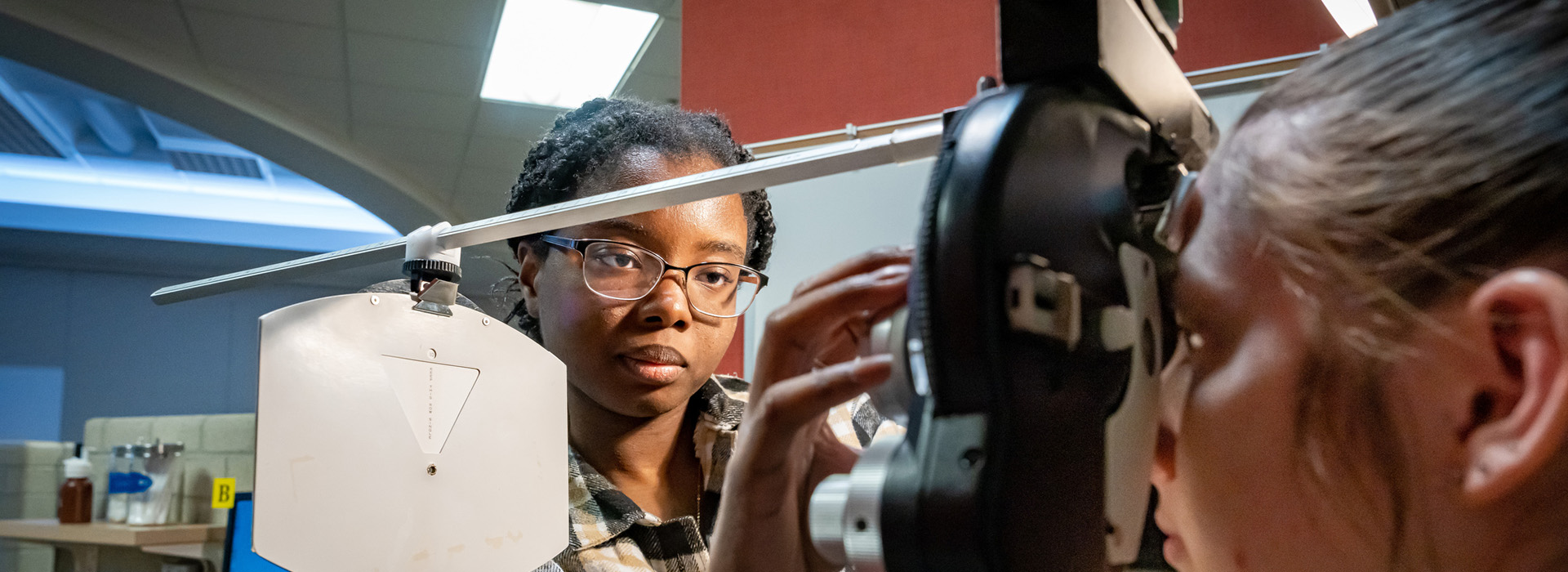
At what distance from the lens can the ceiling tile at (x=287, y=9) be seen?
346 centimetres

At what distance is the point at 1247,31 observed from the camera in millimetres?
1453

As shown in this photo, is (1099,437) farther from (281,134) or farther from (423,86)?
(281,134)

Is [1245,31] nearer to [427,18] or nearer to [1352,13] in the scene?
[1352,13]

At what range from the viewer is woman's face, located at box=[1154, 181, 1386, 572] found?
1.17 feet

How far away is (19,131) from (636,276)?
216 inches

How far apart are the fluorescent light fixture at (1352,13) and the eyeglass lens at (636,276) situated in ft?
2.14

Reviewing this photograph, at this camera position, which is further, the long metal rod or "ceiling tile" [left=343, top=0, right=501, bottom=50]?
"ceiling tile" [left=343, top=0, right=501, bottom=50]

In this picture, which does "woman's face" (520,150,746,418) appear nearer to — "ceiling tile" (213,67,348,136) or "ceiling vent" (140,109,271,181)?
"ceiling tile" (213,67,348,136)

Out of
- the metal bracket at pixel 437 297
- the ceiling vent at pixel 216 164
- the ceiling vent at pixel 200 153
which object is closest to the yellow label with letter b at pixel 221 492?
the ceiling vent at pixel 200 153

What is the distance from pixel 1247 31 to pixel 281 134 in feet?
13.5

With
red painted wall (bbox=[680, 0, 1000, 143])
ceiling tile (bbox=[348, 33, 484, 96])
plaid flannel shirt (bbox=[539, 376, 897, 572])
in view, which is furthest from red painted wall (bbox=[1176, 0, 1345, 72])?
ceiling tile (bbox=[348, 33, 484, 96])

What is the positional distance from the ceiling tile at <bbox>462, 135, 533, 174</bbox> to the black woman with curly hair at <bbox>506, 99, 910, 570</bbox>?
11.3 ft

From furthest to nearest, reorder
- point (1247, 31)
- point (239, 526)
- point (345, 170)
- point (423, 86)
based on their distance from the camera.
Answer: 1. point (345, 170)
2. point (423, 86)
3. point (239, 526)
4. point (1247, 31)

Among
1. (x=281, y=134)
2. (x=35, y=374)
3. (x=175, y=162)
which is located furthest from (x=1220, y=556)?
(x=35, y=374)
